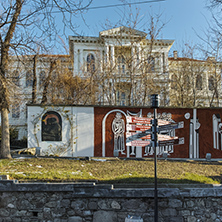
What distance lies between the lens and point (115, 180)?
22.4 feet

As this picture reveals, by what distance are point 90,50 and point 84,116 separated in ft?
69.2

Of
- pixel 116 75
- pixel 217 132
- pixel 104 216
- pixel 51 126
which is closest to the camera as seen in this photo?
pixel 104 216

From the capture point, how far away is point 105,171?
794 cm

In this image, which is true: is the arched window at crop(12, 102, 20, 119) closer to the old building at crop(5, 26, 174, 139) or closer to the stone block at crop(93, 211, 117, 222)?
the old building at crop(5, 26, 174, 139)

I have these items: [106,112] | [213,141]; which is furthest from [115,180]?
[213,141]

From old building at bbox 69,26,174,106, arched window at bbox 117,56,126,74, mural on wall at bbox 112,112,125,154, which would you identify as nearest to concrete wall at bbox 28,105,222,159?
mural on wall at bbox 112,112,125,154

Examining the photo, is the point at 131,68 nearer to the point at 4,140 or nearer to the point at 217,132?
the point at 217,132

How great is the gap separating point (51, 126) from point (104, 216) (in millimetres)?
6898

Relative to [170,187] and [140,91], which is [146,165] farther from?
[140,91]

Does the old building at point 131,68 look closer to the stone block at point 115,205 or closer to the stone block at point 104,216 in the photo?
the stone block at point 115,205

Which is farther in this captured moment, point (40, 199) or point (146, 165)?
point (146, 165)

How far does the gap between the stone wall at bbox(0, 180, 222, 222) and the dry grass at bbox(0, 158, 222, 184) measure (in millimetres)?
546

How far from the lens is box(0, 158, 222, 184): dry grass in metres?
6.88

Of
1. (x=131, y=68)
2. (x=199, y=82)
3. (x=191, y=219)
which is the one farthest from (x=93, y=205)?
(x=199, y=82)
